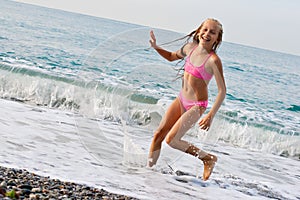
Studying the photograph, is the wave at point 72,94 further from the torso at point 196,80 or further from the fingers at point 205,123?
the fingers at point 205,123

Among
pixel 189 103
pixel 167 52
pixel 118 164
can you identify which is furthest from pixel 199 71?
pixel 118 164

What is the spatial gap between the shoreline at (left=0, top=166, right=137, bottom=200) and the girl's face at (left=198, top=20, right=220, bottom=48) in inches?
71.7

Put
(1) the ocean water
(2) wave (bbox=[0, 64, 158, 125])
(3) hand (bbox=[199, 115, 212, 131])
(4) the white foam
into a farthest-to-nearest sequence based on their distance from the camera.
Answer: (2) wave (bbox=[0, 64, 158, 125]) < (1) the ocean water < (4) the white foam < (3) hand (bbox=[199, 115, 212, 131])

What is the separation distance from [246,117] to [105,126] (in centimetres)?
742

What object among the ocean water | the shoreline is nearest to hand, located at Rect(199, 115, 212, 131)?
the ocean water

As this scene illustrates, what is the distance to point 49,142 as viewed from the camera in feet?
22.9

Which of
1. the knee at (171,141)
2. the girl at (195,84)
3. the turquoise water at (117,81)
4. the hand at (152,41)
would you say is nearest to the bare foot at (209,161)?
the girl at (195,84)

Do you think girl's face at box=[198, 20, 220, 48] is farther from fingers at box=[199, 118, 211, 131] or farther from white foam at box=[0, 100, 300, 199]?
white foam at box=[0, 100, 300, 199]

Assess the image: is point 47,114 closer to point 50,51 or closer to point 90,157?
point 90,157

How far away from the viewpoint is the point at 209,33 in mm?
5316

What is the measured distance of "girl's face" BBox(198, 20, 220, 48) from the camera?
17.5ft

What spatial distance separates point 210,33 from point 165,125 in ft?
3.89

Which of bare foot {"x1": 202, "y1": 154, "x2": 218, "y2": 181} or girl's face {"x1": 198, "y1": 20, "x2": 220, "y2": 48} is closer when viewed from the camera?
girl's face {"x1": 198, "y1": 20, "x2": 220, "y2": 48}

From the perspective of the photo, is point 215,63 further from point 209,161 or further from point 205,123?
point 209,161
